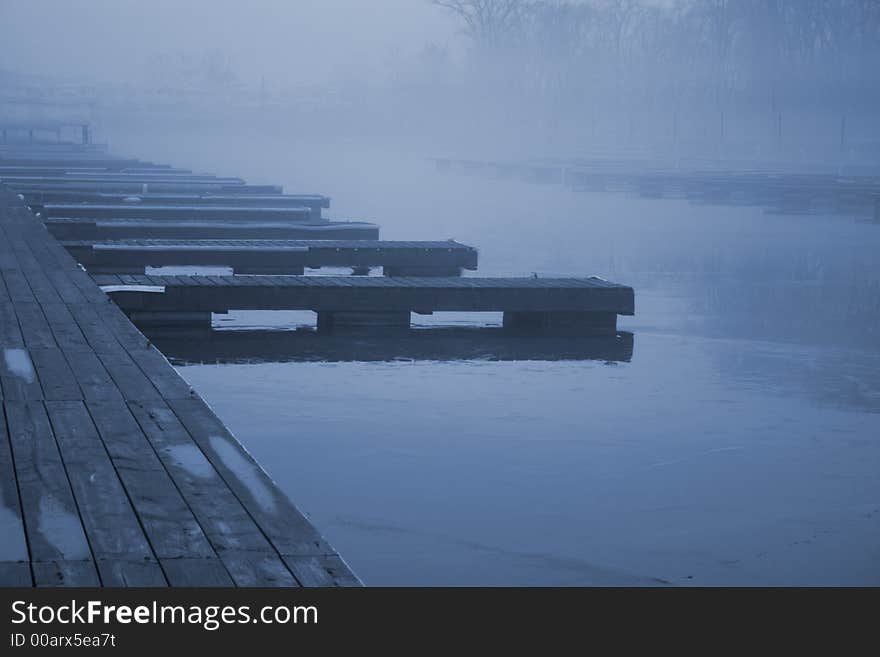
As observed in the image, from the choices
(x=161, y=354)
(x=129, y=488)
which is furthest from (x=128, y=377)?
(x=129, y=488)

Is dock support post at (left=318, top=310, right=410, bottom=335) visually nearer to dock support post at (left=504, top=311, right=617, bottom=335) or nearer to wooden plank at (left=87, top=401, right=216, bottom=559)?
dock support post at (left=504, top=311, right=617, bottom=335)

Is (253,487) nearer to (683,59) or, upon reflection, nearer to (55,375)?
(55,375)

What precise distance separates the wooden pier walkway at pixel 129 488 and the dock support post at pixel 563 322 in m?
3.81

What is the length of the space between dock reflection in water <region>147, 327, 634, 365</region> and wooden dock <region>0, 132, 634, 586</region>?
4 centimetres

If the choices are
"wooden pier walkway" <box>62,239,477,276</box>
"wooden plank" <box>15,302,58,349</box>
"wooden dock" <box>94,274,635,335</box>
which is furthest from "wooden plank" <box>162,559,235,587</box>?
"wooden pier walkway" <box>62,239,477,276</box>

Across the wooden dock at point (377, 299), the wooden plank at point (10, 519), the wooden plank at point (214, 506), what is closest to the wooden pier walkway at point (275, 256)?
the wooden dock at point (377, 299)

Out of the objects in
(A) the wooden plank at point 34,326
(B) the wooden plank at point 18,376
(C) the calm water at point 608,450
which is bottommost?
(C) the calm water at point 608,450

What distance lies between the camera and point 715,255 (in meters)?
17.6

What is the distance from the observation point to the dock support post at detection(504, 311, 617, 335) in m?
10.3

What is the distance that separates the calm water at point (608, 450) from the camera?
17.0ft

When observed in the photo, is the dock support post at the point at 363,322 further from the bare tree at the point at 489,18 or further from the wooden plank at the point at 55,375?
the bare tree at the point at 489,18

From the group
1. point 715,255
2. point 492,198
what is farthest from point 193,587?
point 492,198
